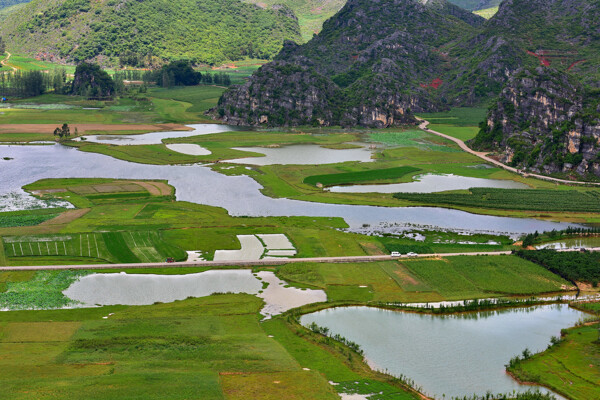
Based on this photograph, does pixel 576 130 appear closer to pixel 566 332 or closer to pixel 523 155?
pixel 523 155

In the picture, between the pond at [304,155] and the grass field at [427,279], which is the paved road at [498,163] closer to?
the pond at [304,155]

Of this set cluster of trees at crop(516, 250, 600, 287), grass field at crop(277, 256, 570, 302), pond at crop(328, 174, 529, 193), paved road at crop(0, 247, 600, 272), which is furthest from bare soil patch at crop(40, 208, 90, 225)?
cluster of trees at crop(516, 250, 600, 287)

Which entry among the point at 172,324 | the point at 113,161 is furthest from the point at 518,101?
the point at 172,324

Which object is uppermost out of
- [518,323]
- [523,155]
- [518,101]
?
[518,101]

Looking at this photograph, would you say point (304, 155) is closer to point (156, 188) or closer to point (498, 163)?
point (498, 163)

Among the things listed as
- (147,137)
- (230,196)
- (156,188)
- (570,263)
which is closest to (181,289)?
(230,196)

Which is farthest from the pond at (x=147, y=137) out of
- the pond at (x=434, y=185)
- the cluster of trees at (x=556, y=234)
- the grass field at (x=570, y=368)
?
the grass field at (x=570, y=368)
